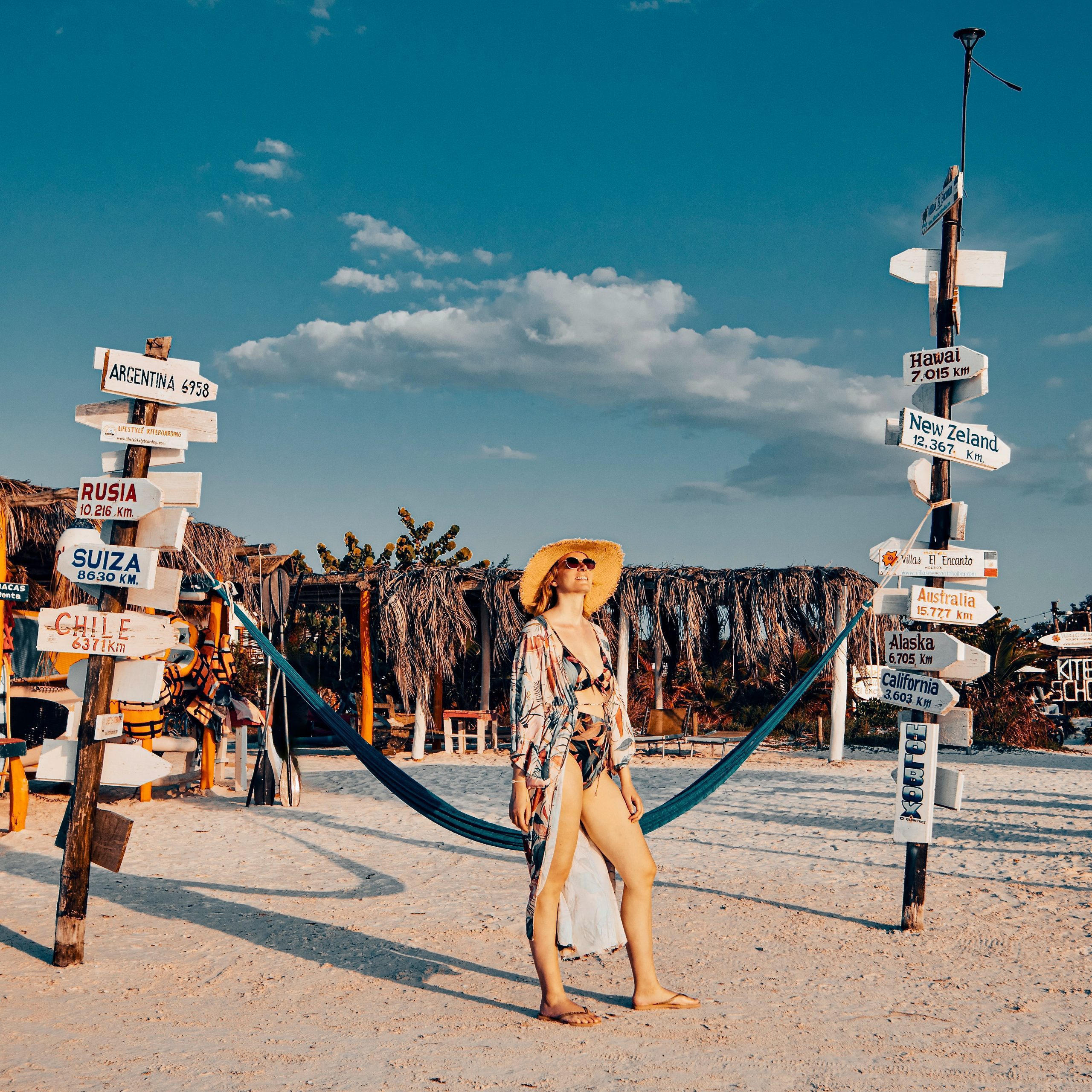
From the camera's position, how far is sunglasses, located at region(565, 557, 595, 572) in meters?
2.84

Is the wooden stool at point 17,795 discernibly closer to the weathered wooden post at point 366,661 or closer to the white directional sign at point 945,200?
the weathered wooden post at point 366,661

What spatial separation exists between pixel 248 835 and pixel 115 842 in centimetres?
240

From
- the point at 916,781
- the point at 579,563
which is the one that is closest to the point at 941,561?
the point at 916,781

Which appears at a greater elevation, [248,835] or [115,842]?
[115,842]

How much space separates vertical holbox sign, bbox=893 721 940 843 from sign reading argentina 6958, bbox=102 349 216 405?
9.24 feet

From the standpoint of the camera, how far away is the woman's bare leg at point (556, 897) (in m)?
2.62

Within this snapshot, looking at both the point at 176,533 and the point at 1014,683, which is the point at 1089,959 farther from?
the point at 1014,683

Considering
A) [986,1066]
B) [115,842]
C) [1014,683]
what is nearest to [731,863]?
[986,1066]

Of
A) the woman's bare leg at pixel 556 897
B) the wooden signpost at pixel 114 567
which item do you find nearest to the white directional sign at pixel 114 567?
the wooden signpost at pixel 114 567

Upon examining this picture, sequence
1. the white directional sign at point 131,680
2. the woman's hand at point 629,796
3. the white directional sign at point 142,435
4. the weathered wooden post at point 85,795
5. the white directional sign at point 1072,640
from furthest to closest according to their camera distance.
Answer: the white directional sign at point 1072,640 → the white directional sign at point 142,435 → the white directional sign at point 131,680 → the weathered wooden post at point 85,795 → the woman's hand at point 629,796

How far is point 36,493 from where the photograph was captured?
21.1 ft

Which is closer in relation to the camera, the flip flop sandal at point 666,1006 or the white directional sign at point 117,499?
the flip flop sandal at point 666,1006

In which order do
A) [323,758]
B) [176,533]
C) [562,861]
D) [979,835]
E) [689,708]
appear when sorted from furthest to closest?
[689,708] → [323,758] → [979,835] → [176,533] → [562,861]

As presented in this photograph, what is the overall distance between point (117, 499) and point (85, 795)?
98 cm
